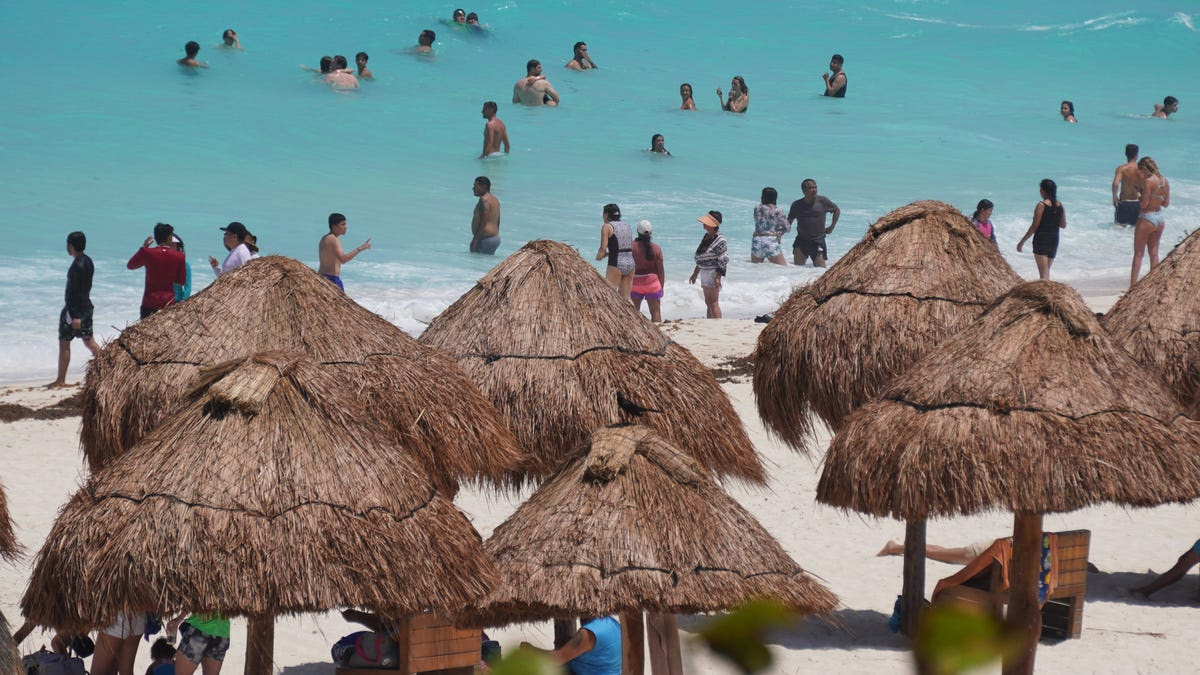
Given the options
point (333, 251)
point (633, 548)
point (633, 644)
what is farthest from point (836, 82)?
point (633, 548)

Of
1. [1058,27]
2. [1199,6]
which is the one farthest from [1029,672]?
[1199,6]

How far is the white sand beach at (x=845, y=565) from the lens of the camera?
765cm

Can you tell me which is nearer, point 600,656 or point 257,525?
point 257,525

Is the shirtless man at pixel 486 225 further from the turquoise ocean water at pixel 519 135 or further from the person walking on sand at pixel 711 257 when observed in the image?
the person walking on sand at pixel 711 257

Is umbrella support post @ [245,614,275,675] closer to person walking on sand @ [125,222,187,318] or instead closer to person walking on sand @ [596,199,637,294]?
person walking on sand @ [125,222,187,318]

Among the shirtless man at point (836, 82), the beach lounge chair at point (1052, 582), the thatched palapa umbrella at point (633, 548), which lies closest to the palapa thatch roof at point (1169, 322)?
the beach lounge chair at point (1052, 582)

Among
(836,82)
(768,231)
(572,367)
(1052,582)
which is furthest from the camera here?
(836,82)

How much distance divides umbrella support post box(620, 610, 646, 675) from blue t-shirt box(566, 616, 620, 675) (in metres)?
0.47

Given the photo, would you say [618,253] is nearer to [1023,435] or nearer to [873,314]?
[873,314]

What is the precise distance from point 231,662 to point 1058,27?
161 feet

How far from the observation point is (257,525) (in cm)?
478

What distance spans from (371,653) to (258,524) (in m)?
1.83

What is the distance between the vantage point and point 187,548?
470cm

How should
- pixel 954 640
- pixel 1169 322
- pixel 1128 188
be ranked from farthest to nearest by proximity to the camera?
pixel 1128 188
pixel 1169 322
pixel 954 640
